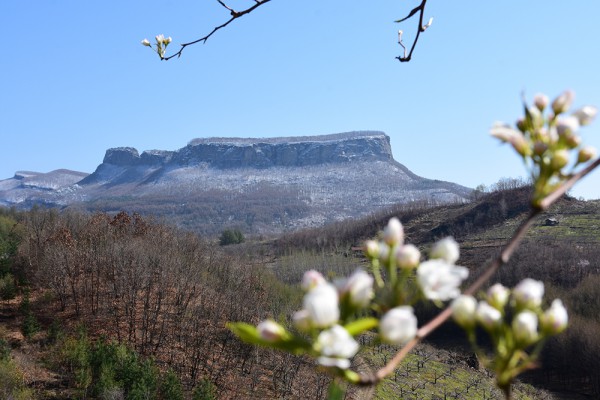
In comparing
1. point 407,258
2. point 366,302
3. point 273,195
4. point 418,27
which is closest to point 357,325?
point 366,302

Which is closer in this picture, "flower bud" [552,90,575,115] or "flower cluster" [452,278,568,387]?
"flower cluster" [452,278,568,387]

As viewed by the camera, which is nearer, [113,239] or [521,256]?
[113,239]

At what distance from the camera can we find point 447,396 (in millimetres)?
24406

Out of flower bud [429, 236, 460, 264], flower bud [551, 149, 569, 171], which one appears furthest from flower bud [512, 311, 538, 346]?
flower bud [551, 149, 569, 171]

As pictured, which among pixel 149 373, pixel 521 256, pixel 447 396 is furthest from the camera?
pixel 521 256

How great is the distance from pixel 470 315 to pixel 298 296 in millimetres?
36138

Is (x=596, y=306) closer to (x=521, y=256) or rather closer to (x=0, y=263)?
(x=521, y=256)

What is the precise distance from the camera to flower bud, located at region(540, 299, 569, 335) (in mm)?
746

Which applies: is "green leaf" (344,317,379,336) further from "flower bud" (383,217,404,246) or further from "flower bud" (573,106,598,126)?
"flower bud" (573,106,598,126)

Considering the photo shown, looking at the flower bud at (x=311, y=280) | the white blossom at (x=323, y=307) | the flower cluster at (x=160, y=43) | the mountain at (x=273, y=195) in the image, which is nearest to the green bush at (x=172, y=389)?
the flower cluster at (x=160, y=43)

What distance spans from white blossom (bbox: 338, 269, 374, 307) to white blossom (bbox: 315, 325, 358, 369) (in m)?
0.07

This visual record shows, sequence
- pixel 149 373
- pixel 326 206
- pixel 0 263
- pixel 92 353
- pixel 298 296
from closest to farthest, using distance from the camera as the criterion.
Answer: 1. pixel 149 373
2. pixel 92 353
3. pixel 0 263
4. pixel 298 296
5. pixel 326 206

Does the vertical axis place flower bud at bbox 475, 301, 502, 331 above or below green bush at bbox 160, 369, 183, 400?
above

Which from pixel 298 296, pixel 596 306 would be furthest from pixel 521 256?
pixel 298 296
